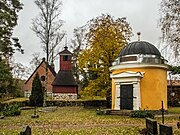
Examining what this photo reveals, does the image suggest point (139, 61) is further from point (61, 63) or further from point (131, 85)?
point (61, 63)

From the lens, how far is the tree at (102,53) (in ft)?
104

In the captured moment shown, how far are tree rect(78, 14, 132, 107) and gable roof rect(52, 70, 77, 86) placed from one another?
44.3ft

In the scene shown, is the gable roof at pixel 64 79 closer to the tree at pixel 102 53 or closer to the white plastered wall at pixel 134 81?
the tree at pixel 102 53

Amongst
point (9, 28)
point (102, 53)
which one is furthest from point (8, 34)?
point (102, 53)

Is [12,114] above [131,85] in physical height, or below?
below

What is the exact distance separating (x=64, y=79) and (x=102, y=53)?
16.4 meters

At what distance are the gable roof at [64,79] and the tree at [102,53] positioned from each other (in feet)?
44.3

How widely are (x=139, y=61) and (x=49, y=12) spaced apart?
16.8 metres

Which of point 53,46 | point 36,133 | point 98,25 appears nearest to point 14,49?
point 53,46

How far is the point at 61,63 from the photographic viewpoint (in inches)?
1902

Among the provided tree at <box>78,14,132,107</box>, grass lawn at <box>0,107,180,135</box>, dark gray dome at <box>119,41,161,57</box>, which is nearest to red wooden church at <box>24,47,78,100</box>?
tree at <box>78,14,132,107</box>

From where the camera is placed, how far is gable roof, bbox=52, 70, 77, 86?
4609cm

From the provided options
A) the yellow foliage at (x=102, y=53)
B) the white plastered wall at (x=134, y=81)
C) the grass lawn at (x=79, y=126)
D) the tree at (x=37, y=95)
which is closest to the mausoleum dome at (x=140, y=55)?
the white plastered wall at (x=134, y=81)

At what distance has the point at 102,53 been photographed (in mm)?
31719
